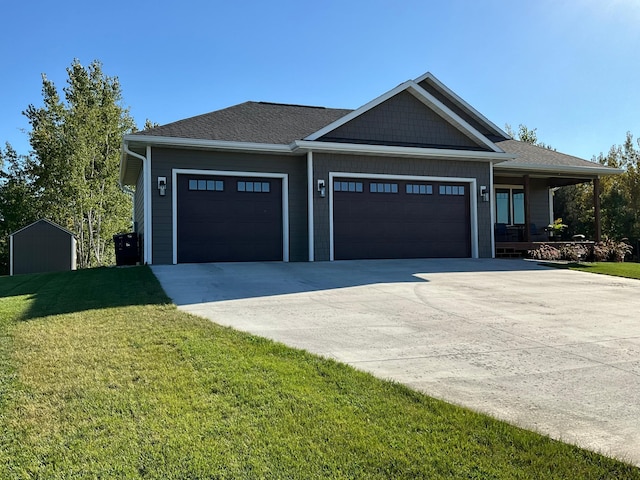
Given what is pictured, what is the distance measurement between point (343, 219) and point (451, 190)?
12.6 feet

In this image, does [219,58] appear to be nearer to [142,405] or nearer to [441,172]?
[441,172]

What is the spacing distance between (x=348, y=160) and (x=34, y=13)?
35.8 ft

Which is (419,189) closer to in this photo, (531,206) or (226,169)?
(226,169)

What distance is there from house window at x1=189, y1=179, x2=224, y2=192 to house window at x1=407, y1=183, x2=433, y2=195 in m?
5.69

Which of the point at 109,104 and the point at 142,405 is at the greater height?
the point at 109,104

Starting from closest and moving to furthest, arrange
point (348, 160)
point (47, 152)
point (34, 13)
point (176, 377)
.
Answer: point (176, 377) < point (348, 160) < point (34, 13) < point (47, 152)

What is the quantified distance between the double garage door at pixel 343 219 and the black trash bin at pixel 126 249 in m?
2.11

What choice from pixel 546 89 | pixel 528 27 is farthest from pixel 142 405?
pixel 546 89

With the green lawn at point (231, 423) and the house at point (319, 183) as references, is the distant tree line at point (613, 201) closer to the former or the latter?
the house at point (319, 183)

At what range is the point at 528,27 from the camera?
13188mm

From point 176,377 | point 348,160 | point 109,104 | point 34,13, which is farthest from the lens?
point 109,104

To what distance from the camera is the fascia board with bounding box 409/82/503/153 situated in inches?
568

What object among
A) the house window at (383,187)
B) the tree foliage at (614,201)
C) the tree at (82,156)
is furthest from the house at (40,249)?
the tree foliage at (614,201)

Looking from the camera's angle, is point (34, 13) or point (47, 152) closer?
point (34, 13)
